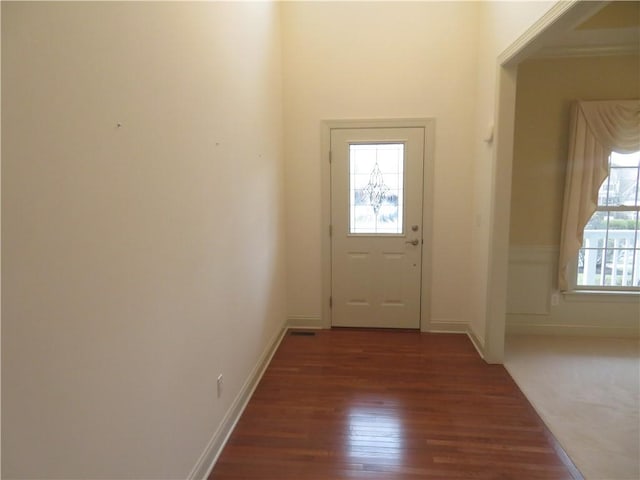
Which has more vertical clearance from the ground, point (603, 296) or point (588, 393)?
point (603, 296)

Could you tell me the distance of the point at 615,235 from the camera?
3.59 m

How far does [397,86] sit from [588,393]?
9.83ft

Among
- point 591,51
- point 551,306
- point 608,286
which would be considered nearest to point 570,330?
point 551,306

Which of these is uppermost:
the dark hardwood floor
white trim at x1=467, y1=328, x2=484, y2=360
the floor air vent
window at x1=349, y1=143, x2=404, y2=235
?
window at x1=349, y1=143, x2=404, y2=235

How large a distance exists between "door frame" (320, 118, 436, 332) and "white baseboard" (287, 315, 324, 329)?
6cm

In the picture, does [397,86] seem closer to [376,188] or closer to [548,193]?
[376,188]

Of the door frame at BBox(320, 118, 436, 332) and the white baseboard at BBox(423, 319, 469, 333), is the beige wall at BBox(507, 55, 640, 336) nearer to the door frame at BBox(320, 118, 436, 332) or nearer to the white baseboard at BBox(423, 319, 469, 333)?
the white baseboard at BBox(423, 319, 469, 333)

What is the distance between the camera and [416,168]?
365 centimetres

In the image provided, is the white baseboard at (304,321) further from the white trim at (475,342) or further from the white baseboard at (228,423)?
the white trim at (475,342)

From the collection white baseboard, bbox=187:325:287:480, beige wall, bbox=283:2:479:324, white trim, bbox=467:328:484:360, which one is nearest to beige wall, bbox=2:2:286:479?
white baseboard, bbox=187:325:287:480

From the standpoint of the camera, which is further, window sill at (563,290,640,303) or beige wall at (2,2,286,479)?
window sill at (563,290,640,303)

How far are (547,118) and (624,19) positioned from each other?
2.85 feet

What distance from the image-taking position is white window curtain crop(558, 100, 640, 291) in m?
3.36

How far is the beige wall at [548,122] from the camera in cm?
343
